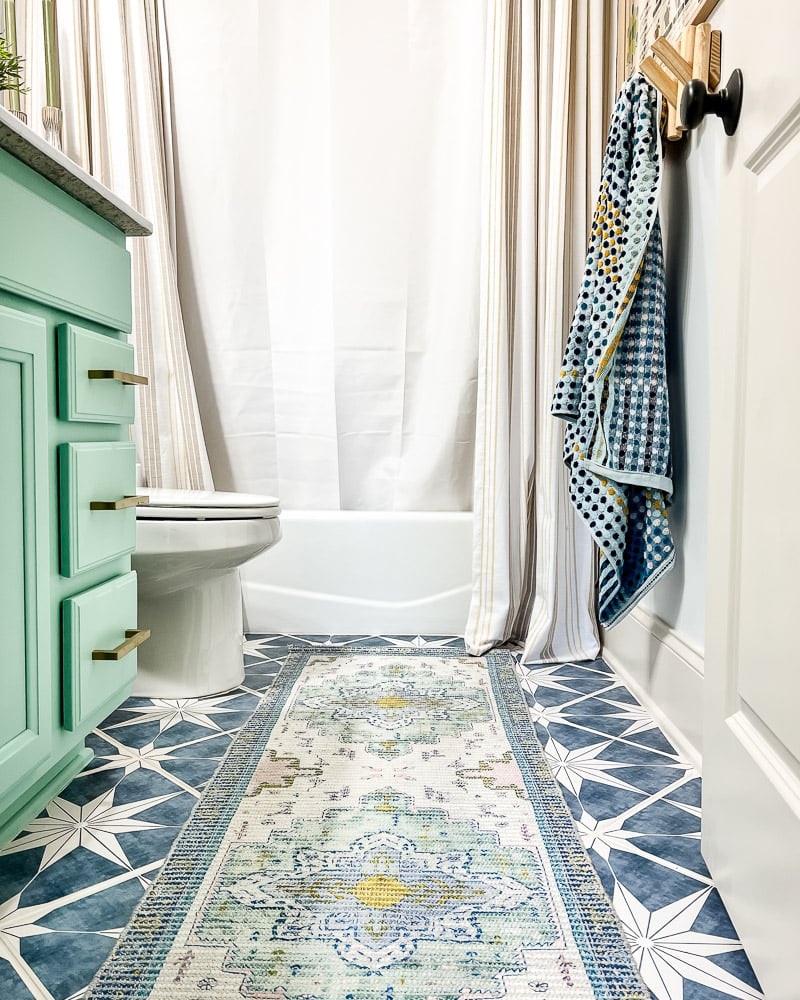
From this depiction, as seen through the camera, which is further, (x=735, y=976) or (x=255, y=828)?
(x=255, y=828)

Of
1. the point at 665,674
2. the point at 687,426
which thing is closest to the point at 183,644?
the point at 665,674

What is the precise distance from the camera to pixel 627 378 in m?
1.43

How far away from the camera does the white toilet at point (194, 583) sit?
4.89 feet

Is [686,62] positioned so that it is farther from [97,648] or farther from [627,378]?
[97,648]

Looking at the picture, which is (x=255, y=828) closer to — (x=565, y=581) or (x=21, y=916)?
(x=21, y=916)

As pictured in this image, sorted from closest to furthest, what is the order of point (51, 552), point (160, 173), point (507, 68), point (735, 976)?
point (735, 976)
point (51, 552)
point (507, 68)
point (160, 173)

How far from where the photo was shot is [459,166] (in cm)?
207

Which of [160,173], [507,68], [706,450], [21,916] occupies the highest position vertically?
[507,68]

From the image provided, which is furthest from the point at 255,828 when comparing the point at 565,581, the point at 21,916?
the point at 565,581

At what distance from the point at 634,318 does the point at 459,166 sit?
0.90 m

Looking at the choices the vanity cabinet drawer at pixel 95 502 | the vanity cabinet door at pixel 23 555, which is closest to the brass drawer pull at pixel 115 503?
the vanity cabinet drawer at pixel 95 502

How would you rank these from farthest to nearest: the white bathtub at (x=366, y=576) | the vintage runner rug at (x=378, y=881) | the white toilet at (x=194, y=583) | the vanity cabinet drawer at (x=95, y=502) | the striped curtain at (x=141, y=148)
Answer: the white bathtub at (x=366, y=576) → the striped curtain at (x=141, y=148) → the white toilet at (x=194, y=583) → the vanity cabinet drawer at (x=95, y=502) → the vintage runner rug at (x=378, y=881)

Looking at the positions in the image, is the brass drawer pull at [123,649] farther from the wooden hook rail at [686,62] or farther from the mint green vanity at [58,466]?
the wooden hook rail at [686,62]

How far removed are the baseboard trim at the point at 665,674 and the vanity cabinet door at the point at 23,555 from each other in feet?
3.32
